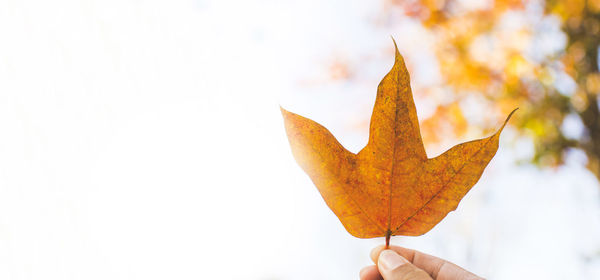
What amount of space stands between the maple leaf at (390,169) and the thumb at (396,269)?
0.10 m

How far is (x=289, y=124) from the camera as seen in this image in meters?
0.67

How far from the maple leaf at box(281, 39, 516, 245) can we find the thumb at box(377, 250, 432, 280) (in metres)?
0.10

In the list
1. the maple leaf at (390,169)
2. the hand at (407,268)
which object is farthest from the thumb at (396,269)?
the maple leaf at (390,169)

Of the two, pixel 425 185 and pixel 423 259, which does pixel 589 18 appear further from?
pixel 425 185

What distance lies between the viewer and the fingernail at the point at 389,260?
83 cm

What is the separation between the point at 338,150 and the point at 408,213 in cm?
20

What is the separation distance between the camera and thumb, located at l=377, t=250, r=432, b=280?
0.82 meters

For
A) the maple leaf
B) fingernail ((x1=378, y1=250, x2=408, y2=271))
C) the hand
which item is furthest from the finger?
the maple leaf

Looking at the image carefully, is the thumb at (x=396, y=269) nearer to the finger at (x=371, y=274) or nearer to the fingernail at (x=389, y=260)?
the fingernail at (x=389, y=260)

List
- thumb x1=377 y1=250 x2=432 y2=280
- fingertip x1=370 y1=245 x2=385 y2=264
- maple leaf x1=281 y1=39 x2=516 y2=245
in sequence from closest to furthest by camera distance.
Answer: maple leaf x1=281 y1=39 x2=516 y2=245 → thumb x1=377 y1=250 x2=432 y2=280 → fingertip x1=370 y1=245 x2=385 y2=264

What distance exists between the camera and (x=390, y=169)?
72 centimetres

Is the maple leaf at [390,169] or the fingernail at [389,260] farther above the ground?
the maple leaf at [390,169]

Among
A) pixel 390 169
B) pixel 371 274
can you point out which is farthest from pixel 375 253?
pixel 390 169

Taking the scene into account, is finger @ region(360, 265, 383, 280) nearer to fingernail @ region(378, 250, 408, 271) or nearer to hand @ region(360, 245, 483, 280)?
hand @ region(360, 245, 483, 280)
